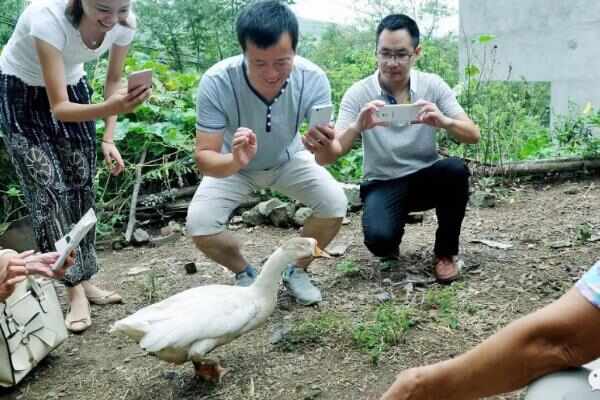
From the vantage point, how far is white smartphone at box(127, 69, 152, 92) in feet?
8.16

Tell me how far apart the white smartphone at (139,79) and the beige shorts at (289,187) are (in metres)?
0.71

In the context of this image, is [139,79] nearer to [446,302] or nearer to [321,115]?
[321,115]

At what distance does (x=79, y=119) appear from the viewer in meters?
2.64

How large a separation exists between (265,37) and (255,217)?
2.18 metres

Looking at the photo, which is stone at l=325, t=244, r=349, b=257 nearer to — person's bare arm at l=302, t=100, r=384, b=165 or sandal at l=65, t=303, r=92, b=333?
person's bare arm at l=302, t=100, r=384, b=165

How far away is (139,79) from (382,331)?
1.46 metres

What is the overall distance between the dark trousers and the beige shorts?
9.0 inches

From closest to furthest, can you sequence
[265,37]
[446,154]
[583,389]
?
[583,389] < [265,37] < [446,154]

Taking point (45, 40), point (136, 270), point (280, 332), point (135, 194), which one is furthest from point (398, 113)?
point (135, 194)

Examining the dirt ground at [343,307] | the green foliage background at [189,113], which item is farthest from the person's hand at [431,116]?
the green foliage background at [189,113]

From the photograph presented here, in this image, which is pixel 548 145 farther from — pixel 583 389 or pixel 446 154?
pixel 583 389

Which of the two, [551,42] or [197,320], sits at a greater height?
[551,42]

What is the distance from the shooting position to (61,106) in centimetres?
262

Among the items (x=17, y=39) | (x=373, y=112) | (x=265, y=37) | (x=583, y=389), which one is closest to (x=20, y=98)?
(x=17, y=39)
